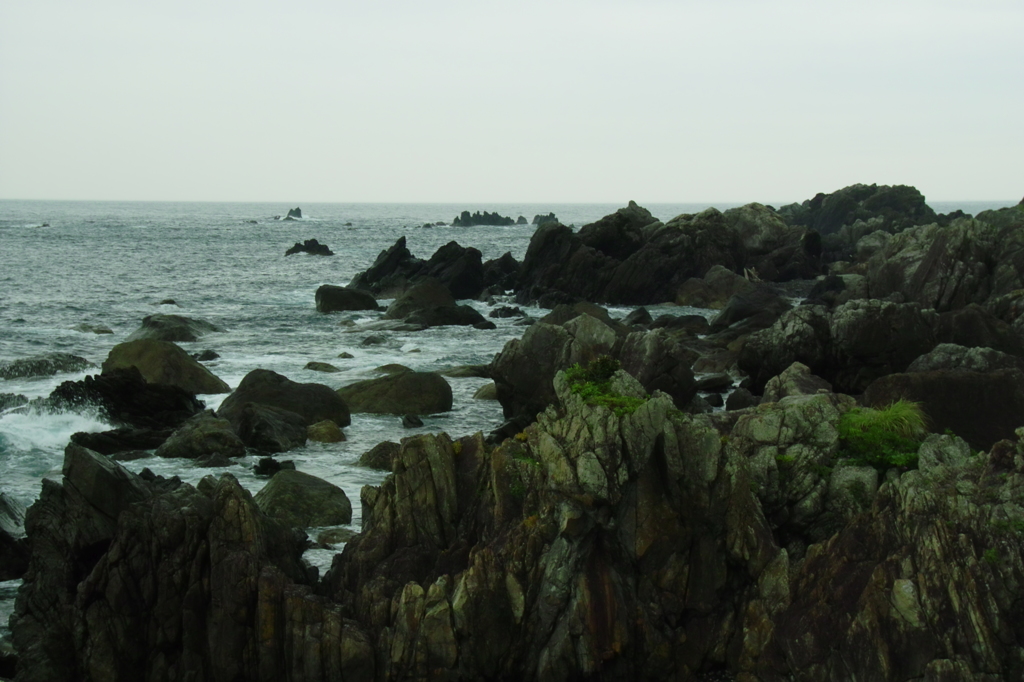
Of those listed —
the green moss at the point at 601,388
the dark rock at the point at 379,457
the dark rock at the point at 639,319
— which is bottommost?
the dark rock at the point at 379,457

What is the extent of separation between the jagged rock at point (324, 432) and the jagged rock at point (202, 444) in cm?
212

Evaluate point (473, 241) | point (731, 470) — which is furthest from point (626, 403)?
point (473, 241)

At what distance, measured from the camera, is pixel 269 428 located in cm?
2588

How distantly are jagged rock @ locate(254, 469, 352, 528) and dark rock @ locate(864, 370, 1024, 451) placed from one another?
11422 millimetres

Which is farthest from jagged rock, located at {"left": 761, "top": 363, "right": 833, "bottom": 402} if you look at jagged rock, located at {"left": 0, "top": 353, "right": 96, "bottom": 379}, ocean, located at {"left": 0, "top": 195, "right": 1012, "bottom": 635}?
jagged rock, located at {"left": 0, "top": 353, "right": 96, "bottom": 379}

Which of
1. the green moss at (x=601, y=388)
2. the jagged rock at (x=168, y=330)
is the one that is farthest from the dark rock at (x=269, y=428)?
the jagged rock at (x=168, y=330)

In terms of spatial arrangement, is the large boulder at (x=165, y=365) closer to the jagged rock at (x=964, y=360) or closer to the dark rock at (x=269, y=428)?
the dark rock at (x=269, y=428)

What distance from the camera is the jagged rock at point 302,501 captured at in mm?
19453

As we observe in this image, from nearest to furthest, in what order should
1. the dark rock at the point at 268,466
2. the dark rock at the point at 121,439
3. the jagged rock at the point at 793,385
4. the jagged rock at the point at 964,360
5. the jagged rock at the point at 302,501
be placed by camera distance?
the jagged rock at the point at 302,501 < the jagged rock at the point at 793,385 < the dark rock at the point at 268,466 < the dark rock at the point at 121,439 < the jagged rock at the point at 964,360

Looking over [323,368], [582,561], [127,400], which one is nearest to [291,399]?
[127,400]

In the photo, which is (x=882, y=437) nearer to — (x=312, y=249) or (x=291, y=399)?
(x=291, y=399)

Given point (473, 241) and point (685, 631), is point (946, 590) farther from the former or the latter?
point (473, 241)

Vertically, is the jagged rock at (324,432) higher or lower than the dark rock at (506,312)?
lower

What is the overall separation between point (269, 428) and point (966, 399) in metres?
17.0
